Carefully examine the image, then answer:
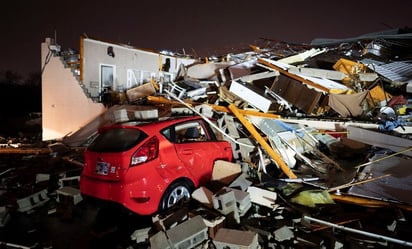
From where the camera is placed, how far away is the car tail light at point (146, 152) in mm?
4648

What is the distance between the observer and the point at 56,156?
988 centimetres

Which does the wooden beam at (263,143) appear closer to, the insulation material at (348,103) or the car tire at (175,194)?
the car tire at (175,194)

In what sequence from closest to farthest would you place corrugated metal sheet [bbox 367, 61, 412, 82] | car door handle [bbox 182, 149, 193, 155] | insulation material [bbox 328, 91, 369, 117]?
car door handle [bbox 182, 149, 193, 155] < insulation material [bbox 328, 91, 369, 117] < corrugated metal sheet [bbox 367, 61, 412, 82]

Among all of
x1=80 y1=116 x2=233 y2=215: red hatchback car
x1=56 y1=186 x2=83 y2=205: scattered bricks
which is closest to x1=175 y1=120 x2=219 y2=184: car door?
x1=80 y1=116 x2=233 y2=215: red hatchback car

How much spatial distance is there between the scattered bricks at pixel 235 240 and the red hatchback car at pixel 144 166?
1.26 metres

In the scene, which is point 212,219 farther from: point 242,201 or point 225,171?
point 225,171

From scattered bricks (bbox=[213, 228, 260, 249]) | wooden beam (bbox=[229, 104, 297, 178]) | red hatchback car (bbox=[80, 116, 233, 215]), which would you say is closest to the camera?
scattered bricks (bbox=[213, 228, 260, 249])

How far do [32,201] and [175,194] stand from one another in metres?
3.00

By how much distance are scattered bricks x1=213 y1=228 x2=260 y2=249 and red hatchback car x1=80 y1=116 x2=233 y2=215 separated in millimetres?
1260

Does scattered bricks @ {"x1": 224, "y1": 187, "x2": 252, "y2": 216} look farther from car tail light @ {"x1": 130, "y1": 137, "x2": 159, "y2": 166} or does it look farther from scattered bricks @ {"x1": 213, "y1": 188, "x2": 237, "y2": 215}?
car tail light @ {"x1": 130, "y1": 137, "x2": 159, "y2": 166}

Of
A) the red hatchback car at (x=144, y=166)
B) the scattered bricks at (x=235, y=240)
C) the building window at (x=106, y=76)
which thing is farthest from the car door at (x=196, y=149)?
the building window at (x=106, y=76)

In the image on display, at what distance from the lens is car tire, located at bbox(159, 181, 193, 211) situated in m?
4.86

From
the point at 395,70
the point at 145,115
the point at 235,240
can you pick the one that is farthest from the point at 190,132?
the point at 395,70

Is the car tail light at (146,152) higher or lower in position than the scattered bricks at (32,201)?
higher
